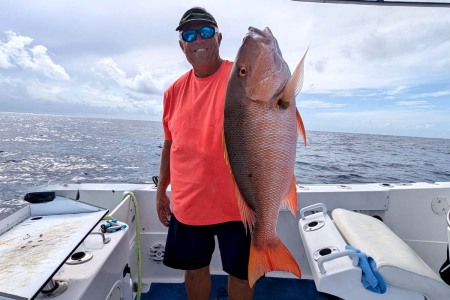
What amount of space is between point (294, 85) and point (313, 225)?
1.81 meters

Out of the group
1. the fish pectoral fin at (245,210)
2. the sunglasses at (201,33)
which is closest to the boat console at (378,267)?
the fish pectoral fin at (245,210)

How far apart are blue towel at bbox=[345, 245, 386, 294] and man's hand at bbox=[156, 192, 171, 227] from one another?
155 cm

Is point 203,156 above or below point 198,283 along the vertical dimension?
above

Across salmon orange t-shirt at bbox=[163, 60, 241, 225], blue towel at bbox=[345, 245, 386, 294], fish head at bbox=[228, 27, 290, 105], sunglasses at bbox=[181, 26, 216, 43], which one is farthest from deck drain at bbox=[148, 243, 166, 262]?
fish head at bbox=[228, 27, 290, 105]

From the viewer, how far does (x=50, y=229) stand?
179 centimetres

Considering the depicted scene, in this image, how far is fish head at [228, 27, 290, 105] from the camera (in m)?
1.36

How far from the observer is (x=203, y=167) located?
203 cm

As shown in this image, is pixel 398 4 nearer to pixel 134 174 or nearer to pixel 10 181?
pixel 134 174

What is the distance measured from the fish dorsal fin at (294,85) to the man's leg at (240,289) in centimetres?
139

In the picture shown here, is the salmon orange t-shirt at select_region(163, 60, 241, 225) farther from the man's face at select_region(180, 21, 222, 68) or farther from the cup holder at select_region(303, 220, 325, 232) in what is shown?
the cup holder at select_region(303, 220, 325, 232)

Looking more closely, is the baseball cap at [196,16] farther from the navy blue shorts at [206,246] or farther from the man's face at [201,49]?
the navy blue shorts at [206,246]

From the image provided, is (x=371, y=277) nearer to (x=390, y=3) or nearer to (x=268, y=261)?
(x=268, y=261)

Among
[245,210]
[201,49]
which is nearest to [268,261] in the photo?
[245,210]

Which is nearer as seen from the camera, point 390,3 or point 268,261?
point 268,261
